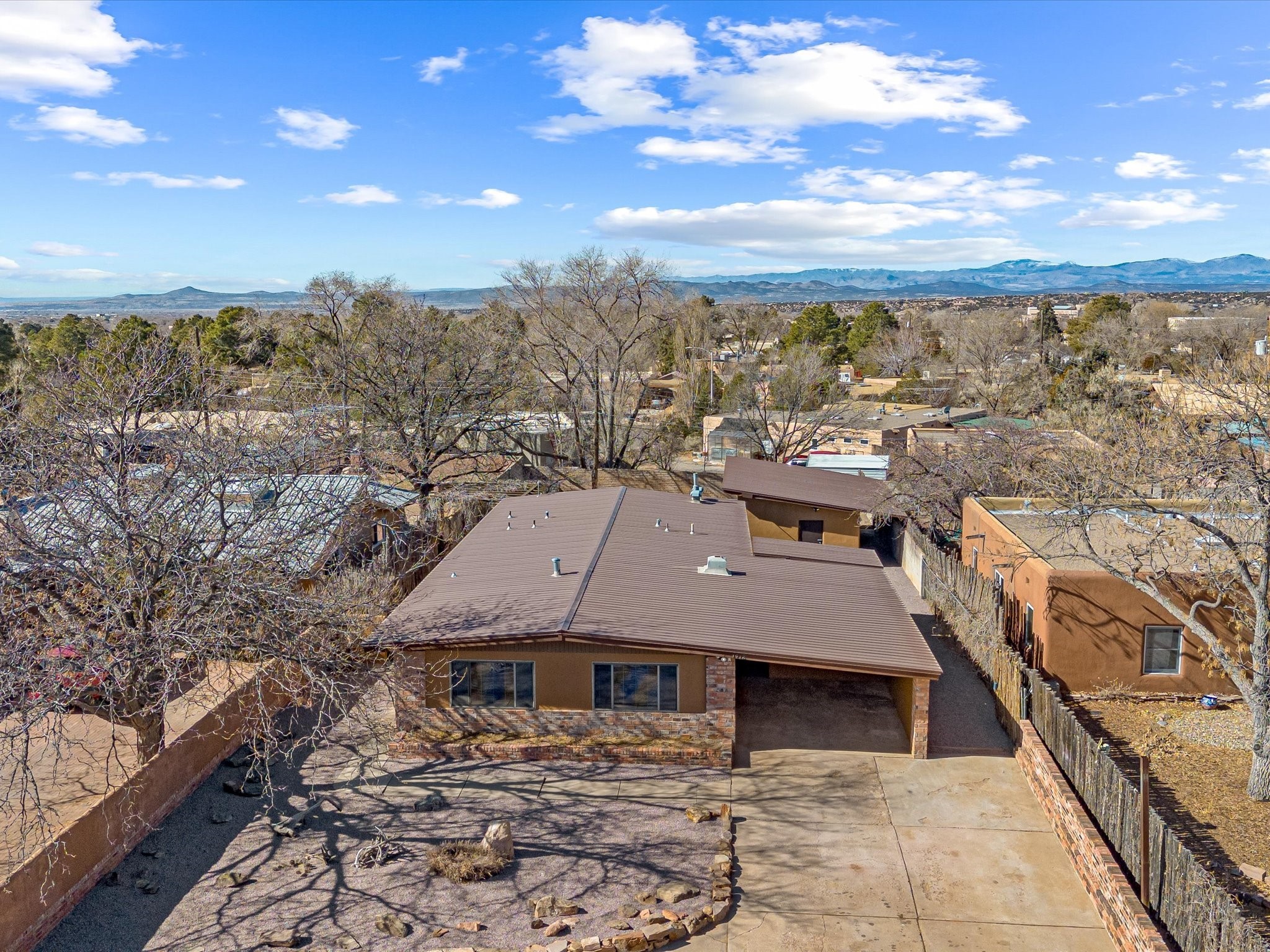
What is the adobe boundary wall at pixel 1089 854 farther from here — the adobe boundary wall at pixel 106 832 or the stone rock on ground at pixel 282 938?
the adobe boundary wall at pixel 106 832

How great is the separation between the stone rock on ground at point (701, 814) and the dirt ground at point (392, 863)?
0.32 feet

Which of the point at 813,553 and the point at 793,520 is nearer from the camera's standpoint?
the point at 813,553

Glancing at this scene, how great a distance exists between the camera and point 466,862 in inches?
451

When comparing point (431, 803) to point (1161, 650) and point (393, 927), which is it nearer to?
point (393, 927)

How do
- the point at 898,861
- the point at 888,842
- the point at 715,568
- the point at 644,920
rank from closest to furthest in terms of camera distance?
the point at 644,920, the point at 898,861, the point at 888,842, the point at 715,568

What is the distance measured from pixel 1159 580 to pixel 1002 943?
882cm

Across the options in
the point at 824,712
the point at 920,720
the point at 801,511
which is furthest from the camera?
the point at 801,511

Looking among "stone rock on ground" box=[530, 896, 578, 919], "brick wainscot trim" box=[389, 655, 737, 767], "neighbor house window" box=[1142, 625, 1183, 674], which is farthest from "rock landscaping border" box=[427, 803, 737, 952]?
"neighbor house window" box=[1142, 625, 1183, 674]

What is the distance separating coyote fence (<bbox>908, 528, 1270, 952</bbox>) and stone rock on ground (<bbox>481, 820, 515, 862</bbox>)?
7.43 meters

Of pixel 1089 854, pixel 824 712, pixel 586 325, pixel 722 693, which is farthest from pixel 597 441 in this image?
pixel 1089 854

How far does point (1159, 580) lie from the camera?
1650cm

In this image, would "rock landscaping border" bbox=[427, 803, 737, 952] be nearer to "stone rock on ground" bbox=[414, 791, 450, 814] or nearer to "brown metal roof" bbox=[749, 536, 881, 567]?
"stone rock on ground" bbox=[414, 791, 450, 814]

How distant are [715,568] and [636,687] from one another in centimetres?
390

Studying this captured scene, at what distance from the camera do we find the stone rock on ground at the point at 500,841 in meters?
11.7
